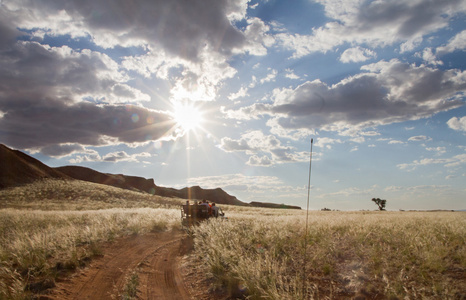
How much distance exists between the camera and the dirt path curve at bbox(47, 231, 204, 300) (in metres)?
6.46

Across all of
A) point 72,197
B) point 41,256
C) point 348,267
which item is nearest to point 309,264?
point 348,267

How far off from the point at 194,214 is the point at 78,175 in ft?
379

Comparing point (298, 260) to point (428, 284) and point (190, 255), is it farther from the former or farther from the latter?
point (190, 255)

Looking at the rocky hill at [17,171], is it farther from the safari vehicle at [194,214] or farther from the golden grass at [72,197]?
the safari vehicle at [194,214]

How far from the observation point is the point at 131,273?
26.2 feet

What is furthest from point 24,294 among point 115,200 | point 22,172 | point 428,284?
point 22,172

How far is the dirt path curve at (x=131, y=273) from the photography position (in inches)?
254

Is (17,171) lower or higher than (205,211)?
higher

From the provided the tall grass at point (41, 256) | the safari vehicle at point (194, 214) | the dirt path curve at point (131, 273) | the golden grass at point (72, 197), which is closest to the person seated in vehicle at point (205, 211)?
the safari vehicle at point (194, 214)

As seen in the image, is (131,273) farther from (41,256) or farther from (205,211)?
(205,211)

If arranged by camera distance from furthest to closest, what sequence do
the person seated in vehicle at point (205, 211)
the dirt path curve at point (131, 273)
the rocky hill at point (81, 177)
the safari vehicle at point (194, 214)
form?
the rocky hill at point (81, 177)
the person seated in vehicle at point (205, 211)
the safari vehicle at point (194, 214)
the dirt path curve at point (131, 273)

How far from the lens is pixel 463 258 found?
6.02 meters

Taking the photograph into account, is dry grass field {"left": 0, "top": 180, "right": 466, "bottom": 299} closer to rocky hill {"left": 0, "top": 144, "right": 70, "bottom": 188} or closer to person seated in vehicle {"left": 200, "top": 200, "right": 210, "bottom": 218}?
person seated in vehicle {"left": 200, "top": 200, "right": 210, "bottom": 218}

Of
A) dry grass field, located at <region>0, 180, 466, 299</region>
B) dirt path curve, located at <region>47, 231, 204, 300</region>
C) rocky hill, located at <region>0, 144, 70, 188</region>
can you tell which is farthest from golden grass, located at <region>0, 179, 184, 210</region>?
dry grass field, located at <region>0, 180, 466, 299</region>
